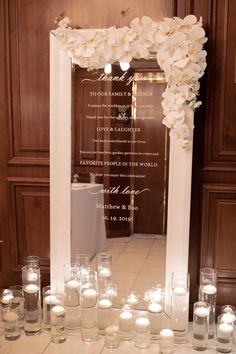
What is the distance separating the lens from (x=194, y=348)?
89.4 inches

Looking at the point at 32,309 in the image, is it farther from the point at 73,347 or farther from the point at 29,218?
the point at 29,218

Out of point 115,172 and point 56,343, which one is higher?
point 115,172

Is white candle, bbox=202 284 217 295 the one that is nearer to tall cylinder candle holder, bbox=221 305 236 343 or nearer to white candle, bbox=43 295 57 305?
tall cylinder candle holder, bbox=221 305 236 343

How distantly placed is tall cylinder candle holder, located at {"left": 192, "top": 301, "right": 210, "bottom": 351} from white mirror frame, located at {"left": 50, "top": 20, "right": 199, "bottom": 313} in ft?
0.98

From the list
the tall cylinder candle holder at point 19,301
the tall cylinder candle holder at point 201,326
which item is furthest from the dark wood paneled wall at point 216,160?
the tall cylinder candle holder at point 19,301

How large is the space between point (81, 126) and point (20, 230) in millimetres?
864

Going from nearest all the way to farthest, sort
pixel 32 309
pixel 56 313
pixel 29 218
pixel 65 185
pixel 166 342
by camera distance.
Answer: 1. pixel 166 342
2. pixel 56 313
3. pixel 32 309
4. pixel 65 185
5. pixel 29 218

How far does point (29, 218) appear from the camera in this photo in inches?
110

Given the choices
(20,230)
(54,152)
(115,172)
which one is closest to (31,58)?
(54,152)

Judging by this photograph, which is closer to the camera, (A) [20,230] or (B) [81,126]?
(B) [81,126]

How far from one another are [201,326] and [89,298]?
2.14 ft

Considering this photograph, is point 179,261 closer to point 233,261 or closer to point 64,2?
point 233,261

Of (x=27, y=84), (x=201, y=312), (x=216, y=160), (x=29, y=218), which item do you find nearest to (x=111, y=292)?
(x=201, y=312)

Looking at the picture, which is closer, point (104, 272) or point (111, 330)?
point (111, 330)
